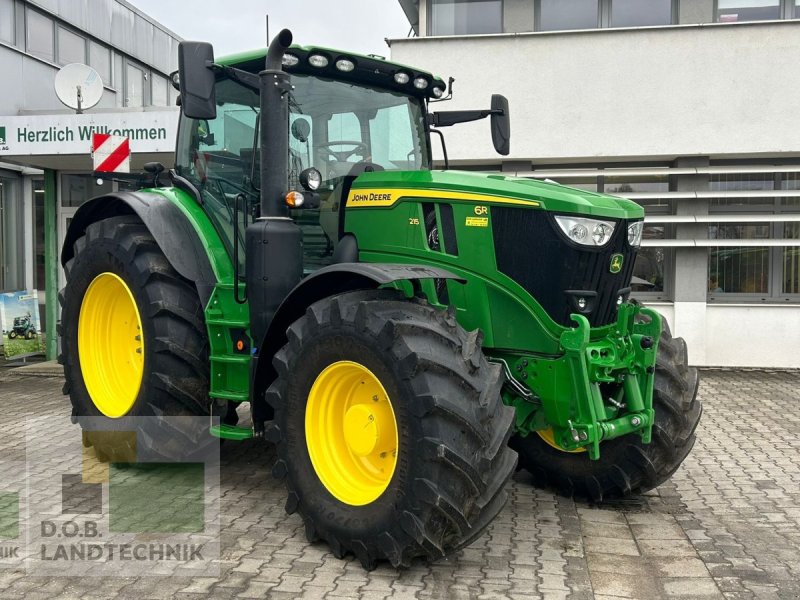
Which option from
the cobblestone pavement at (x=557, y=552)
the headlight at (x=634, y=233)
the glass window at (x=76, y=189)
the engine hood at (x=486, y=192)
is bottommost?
the cobblestone pavement at (x=557, y=552)

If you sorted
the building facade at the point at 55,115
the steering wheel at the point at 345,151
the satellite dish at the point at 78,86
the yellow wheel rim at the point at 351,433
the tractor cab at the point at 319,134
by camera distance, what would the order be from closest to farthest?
the yellow wheel rim at the point at 351,433 → the tractor cab at the point at 319,134 → the steering wheel at the point at 345,151 → the building facade at the point at 55,115 → the satellite dish at the point at 78,86

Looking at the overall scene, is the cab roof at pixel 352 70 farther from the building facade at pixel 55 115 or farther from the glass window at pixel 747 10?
the glass window at pixel 747 10

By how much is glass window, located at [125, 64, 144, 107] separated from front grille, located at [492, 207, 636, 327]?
14.1 m

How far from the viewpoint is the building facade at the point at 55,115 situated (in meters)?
9.19

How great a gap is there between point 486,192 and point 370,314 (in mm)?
989

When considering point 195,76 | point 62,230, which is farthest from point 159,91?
point 195,76

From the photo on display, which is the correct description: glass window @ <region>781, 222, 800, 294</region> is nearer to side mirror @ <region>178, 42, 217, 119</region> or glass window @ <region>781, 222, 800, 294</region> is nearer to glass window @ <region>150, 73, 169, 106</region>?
side mirror @ <region>178, 42, 217, 119</region>

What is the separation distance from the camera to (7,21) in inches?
474

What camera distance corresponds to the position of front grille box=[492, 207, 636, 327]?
4121 millimetres

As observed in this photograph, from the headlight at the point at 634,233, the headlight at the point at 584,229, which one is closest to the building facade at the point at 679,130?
the headlight at the point at 634,233

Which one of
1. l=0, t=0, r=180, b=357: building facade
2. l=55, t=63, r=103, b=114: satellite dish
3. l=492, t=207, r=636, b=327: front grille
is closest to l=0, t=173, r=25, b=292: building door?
l=0, t=0, r=180, b=357: building facade

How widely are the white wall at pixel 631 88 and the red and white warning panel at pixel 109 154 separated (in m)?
4.20

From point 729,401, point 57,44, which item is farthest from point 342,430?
point 57,44

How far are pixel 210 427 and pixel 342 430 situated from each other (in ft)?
4.09
